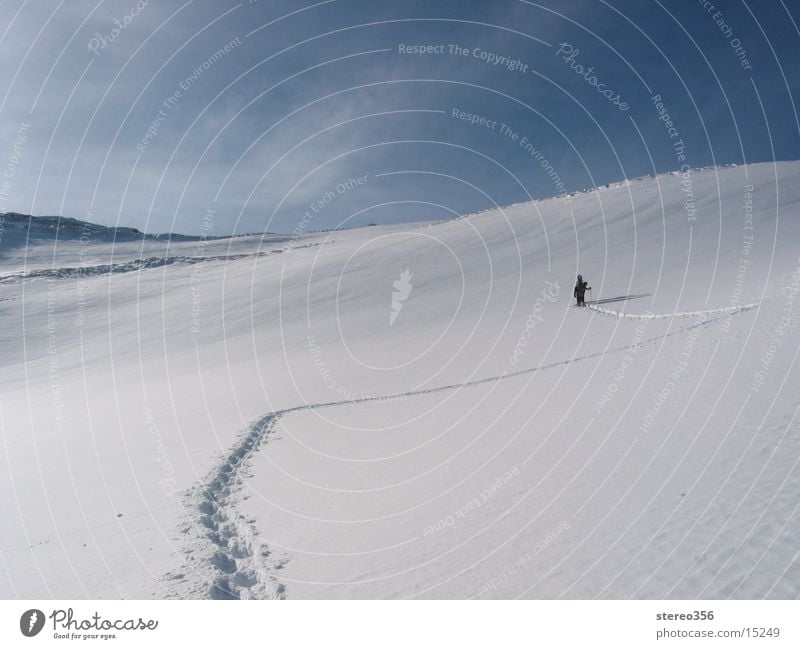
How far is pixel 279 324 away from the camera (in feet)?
104

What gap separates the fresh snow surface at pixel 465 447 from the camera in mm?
5582

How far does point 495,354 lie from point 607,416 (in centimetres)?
866
